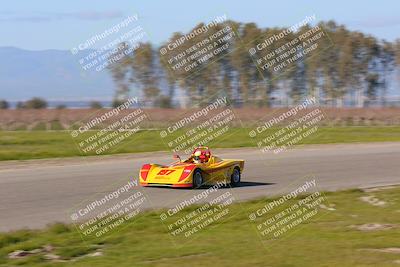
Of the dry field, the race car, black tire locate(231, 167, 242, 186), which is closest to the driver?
the race car

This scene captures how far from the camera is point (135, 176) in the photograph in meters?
19.0

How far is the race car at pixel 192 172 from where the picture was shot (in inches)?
663

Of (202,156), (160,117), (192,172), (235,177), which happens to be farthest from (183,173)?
(160,117)

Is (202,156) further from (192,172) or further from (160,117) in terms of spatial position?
(160,117)

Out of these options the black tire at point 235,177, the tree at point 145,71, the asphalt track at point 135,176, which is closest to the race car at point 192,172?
the black tire at point 235,177

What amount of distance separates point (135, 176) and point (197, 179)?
2.56 metres

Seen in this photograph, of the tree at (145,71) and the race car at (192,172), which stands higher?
the tree at (145,71)

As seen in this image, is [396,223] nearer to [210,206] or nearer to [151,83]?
[210,206]

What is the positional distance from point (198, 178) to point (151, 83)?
55.3m

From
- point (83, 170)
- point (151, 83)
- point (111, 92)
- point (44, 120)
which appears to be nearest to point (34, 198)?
point (83, 170)

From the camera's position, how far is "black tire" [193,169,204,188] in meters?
16.9

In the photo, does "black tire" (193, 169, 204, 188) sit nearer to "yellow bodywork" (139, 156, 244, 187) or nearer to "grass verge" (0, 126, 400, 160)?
"yellow bodywork" (139, 156, 244, 187)

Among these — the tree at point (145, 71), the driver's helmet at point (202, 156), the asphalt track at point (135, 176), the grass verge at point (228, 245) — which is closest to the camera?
the grass verge at point (228, 245)

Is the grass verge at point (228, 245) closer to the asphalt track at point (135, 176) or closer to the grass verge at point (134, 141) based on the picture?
the asphalt track at point (135, 176)
